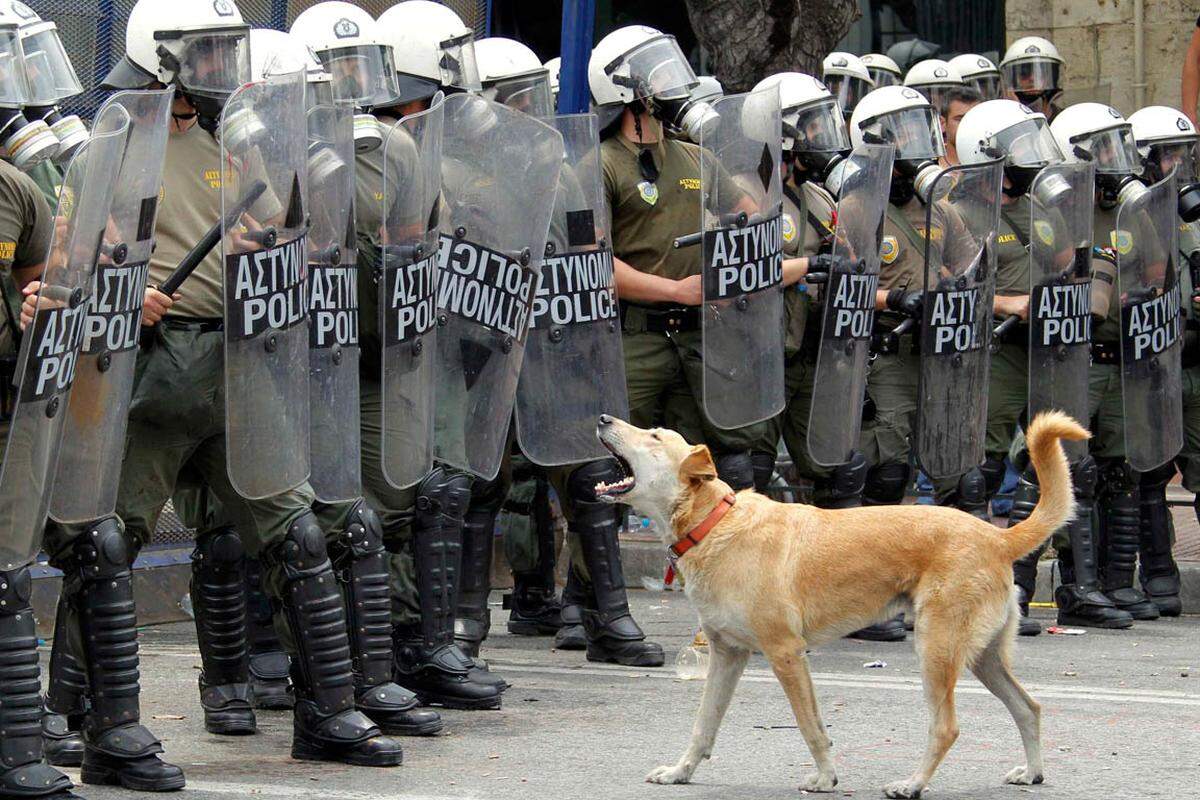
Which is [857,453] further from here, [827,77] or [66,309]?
[66,309]

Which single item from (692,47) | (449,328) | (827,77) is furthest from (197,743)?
(692,47)

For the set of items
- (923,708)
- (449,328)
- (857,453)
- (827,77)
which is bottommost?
(923,708)

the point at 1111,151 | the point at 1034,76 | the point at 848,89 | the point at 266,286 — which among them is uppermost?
the point at 1034,76

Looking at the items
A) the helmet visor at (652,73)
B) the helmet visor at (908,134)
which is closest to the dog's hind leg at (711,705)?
the helmet visor at (652,73)

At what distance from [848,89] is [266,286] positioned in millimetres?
5255

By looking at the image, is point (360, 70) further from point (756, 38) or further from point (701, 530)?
point (756, 38)

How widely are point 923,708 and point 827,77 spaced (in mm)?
4384

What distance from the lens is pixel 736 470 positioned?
721cm

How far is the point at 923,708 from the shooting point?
6.13 metres

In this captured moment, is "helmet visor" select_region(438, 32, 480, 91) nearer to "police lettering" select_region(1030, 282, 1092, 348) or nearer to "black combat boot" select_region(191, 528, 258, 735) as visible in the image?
"black combat boot" select_region(191, 528, 258, 735)

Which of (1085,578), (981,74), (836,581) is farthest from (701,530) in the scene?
(981,74)

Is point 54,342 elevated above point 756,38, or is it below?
below

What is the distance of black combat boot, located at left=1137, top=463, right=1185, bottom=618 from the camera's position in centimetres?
846

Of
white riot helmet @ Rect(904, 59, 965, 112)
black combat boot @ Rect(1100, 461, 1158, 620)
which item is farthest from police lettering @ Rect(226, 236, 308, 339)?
white riot helmet @ Rect(904, 59, 965, 112)
